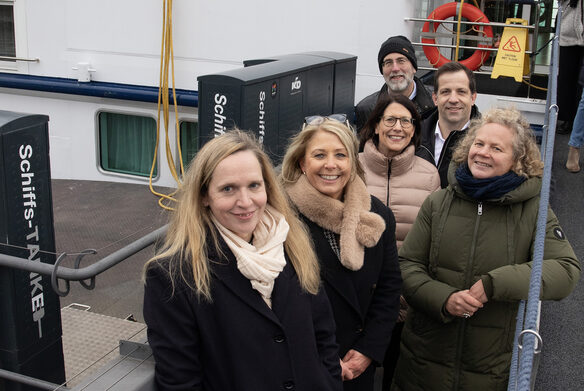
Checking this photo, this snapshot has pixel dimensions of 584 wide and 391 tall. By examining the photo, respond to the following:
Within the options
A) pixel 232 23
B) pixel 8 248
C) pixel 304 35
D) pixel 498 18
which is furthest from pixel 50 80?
pixel 498 18

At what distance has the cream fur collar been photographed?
8.67 feet

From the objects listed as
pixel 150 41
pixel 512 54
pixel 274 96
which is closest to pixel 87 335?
pixel 274 96

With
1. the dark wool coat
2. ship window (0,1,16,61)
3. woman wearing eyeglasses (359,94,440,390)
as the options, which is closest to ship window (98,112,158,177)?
ship window (0,1,16,61)

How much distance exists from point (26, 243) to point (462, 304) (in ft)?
6.64

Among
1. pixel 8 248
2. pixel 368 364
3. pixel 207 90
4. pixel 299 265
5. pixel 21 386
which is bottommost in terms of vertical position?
pixel 21 386

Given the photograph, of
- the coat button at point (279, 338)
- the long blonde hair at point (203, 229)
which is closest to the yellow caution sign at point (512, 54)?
the long blonde hair at point (203, 229)

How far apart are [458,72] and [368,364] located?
1.79m

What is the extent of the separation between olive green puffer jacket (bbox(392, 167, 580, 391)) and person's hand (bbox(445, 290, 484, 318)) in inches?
1.4

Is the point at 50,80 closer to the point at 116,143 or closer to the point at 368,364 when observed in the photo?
the point at 116,143

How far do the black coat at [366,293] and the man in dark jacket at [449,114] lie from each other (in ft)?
3.27

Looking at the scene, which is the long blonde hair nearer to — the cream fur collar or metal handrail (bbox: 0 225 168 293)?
the cream fur collar

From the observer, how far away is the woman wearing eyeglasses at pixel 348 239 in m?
2.68

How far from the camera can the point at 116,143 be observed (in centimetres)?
798

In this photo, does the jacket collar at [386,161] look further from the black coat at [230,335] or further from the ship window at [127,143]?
the ship window at [127,143]
